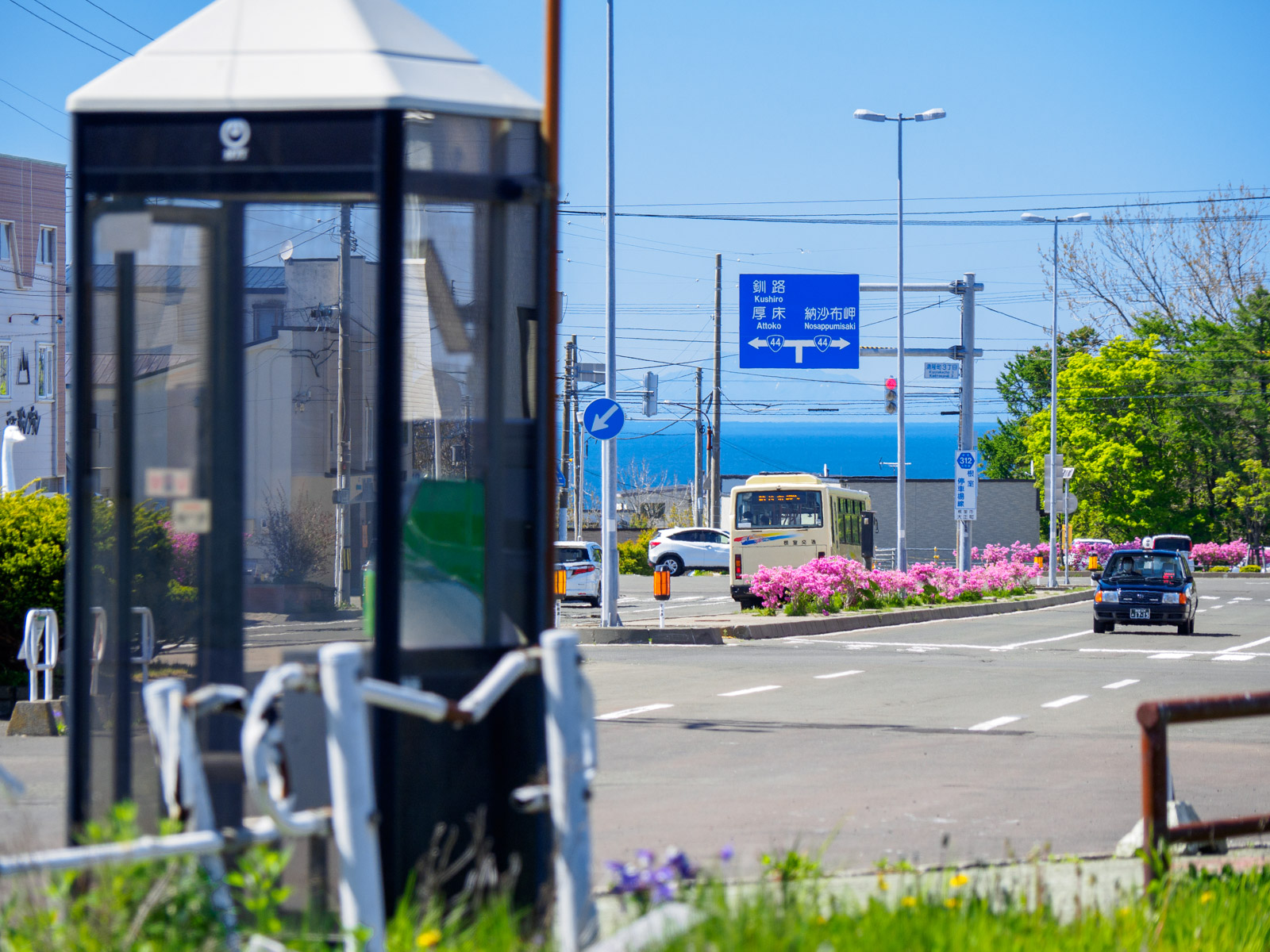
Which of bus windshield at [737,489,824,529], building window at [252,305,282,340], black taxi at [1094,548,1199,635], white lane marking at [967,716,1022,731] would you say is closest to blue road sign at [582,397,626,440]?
white lane marking at [967,716,1022,731]

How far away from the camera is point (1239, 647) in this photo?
74.3ft

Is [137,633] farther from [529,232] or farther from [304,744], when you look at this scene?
[529,232]

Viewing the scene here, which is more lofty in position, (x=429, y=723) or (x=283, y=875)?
(x=429, y=723)

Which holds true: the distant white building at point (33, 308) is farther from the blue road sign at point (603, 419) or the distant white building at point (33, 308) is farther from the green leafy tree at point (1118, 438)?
the green leafy tree at point (1118, 438)

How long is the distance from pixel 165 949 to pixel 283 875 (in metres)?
0.73

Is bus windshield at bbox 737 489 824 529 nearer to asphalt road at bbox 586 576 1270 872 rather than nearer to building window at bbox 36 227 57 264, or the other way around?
asphalt road at bbox 586 576 1270 872

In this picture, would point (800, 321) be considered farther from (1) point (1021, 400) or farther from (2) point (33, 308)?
(1) point (1021, 400)

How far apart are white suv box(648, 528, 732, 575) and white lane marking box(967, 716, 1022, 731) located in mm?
37750

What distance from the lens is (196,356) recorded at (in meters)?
5.27

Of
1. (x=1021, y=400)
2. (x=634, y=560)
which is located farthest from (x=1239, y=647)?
(x=1021, y=400)

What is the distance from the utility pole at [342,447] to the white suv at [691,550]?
44.9 m

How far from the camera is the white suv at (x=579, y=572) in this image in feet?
111

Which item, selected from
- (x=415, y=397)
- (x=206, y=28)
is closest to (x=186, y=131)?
(x=206, y=28)

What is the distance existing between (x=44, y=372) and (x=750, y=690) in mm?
41769
